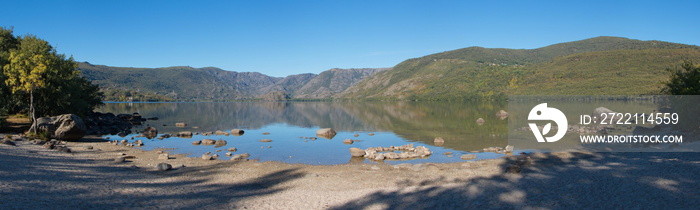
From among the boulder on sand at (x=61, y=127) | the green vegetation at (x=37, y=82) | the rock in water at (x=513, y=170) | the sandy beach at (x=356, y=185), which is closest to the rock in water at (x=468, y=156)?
the sandy beach at (x=356, y=185)

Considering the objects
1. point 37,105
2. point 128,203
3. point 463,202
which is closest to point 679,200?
point 463,202

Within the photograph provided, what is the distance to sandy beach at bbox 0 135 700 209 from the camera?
1325 centimetres

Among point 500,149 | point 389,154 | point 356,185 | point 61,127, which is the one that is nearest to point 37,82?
point 61,127

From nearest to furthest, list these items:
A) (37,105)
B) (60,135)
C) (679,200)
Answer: (679,200) → (60,135) → (37,105)

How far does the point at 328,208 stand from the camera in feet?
45.8

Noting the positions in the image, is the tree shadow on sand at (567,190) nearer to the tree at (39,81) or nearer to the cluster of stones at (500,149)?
the cluster of stones at (500,149)

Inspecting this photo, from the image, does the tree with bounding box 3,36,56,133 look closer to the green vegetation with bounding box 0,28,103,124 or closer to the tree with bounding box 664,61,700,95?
the green vegetation with bounding box 0,28,103,124

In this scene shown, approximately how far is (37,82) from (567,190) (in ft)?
160

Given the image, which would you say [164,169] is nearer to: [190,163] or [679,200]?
[190,163]

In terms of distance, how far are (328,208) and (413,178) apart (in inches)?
300

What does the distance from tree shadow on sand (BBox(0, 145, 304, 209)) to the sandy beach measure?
0.11 ft

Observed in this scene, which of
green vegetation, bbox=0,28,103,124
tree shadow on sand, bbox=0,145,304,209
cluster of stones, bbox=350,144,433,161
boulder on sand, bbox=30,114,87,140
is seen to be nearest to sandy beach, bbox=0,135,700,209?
tree shadow on sand, bbox=0,145,304,209

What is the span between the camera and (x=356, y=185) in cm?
1872

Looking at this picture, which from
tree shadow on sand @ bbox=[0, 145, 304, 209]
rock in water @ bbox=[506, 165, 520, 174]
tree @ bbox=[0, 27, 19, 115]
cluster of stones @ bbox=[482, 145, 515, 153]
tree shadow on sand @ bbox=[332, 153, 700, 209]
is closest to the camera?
tree shadow on sand @ bbox=[0, 145, 304, 209]
